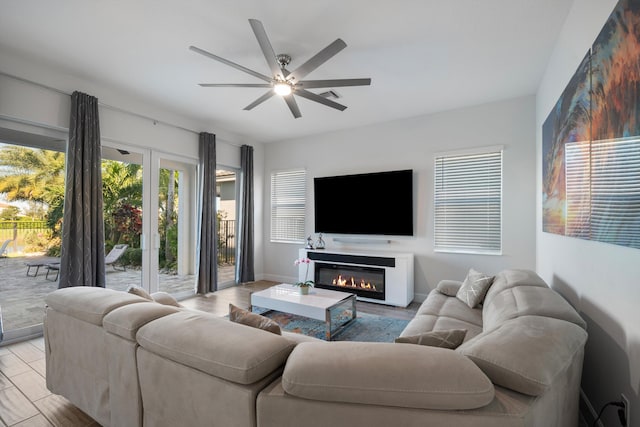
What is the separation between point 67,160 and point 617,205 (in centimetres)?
463

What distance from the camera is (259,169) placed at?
6078 mm

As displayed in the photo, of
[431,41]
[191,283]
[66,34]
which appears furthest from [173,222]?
[431,41]

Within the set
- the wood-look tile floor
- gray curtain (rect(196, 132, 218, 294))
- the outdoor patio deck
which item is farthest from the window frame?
the wood-look tile floor

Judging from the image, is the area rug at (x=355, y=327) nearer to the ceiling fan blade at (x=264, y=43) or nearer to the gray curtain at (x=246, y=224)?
the gray curtain at (x=246, y=224)

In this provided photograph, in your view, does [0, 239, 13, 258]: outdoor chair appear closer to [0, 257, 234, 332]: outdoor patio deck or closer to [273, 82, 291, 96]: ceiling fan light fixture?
[0, 257, 234, 332]: outdoor patio deck

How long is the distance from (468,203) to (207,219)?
4.05 meters

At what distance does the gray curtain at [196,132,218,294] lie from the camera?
15.6 feet

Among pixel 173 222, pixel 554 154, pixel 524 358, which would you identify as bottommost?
pixel 524 358

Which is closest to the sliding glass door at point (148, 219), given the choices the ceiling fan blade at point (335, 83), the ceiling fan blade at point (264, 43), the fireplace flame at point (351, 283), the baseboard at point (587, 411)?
the fireplace flame at point (351, 283)

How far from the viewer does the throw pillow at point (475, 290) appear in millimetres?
2645

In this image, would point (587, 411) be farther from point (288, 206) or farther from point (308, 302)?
point (288, 206)

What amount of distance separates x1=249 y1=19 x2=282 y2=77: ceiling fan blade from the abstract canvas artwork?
6.33 feet

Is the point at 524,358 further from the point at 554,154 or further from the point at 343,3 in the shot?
the point at 343,3

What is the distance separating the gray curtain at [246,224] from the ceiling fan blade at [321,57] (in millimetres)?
3254
